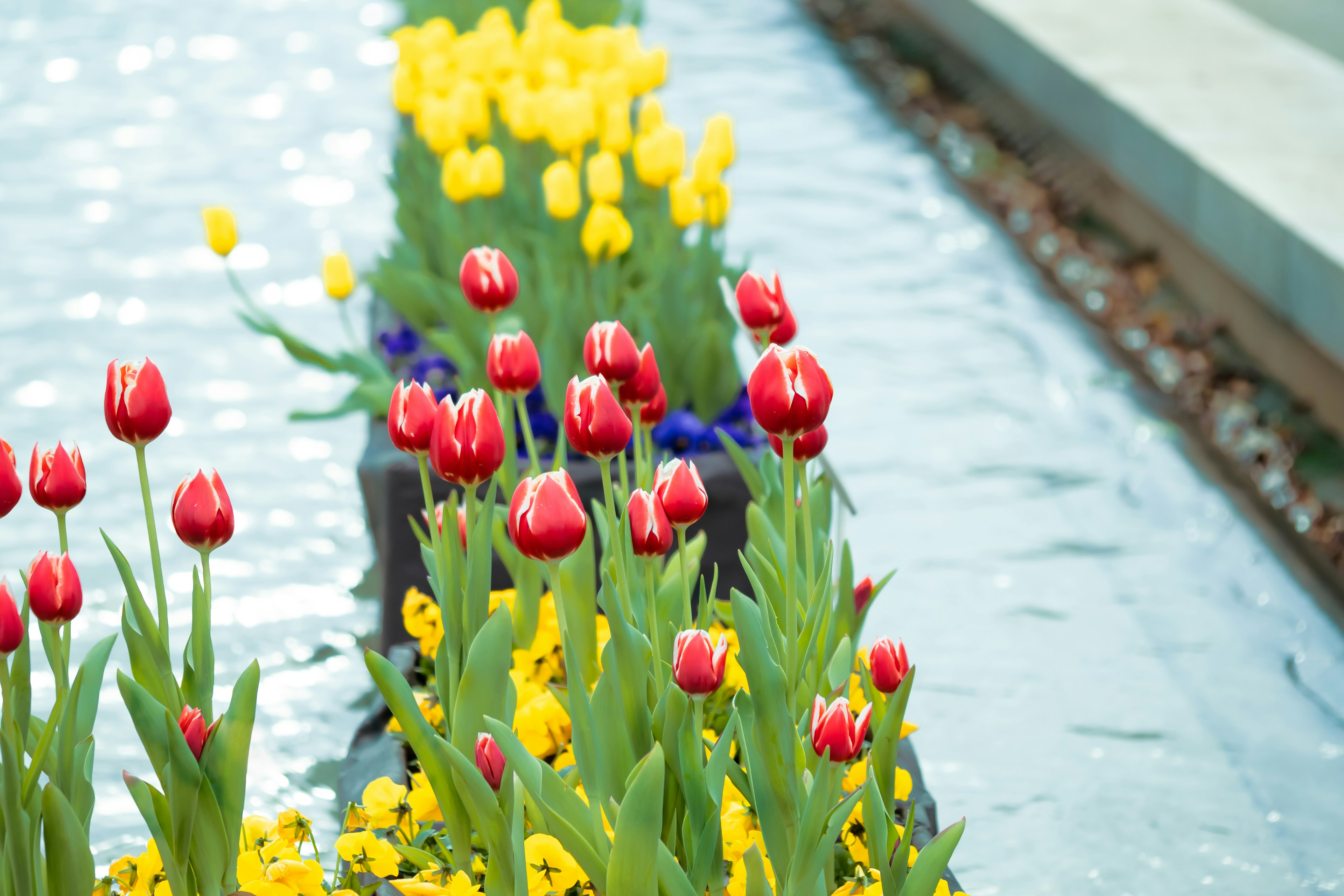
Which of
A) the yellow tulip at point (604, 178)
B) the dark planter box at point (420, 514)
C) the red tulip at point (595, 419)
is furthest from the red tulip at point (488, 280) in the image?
the yellow tulip at point (604, 178)

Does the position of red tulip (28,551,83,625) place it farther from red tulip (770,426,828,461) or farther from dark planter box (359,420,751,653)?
dark planter box (359,420,751,653)

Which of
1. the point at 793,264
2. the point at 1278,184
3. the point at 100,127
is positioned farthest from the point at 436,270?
the point at 100,127

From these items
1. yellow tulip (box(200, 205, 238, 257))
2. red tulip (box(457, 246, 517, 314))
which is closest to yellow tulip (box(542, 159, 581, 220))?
yellow tulip (box(200, 205, 238, 257))

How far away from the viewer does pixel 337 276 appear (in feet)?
6.49

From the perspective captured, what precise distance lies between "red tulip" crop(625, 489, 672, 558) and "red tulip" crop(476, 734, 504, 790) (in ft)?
0.58

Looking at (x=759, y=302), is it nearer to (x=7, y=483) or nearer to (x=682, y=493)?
(x=682, y=493)

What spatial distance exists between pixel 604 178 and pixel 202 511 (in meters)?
1.15

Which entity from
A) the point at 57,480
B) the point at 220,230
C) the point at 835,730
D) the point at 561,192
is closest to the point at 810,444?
the point at 835,730

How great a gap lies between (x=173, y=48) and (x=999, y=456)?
415 cm

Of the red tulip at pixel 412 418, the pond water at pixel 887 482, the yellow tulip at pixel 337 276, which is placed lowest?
the pond water at pixel 887 482

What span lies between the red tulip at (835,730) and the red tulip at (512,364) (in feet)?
1.27

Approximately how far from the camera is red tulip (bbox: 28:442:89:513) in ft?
3.27

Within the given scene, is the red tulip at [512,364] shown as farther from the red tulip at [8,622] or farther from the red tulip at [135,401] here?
the red tulip at [8,622]

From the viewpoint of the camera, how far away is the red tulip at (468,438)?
38.6 inches
